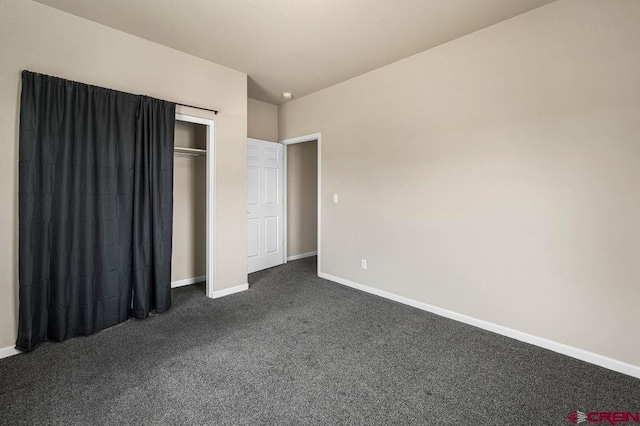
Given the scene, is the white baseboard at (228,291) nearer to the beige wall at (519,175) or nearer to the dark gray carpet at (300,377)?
the dark gray carpet at (300,377)

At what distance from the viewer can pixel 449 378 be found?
2066mm

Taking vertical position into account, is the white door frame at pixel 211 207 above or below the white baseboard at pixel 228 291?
above

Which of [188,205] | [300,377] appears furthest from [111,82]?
[300,377]

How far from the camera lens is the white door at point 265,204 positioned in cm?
468

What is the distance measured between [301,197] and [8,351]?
4085 millimetres

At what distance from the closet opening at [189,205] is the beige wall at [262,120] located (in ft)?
2.93

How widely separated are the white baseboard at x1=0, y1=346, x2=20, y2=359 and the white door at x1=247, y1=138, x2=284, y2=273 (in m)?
2.68

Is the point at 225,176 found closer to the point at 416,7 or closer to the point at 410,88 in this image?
the point at 410,88

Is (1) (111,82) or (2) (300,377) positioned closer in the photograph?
(2) (300,377)

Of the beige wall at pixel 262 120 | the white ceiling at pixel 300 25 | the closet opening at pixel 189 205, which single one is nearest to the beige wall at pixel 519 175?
the white ceiling at pixel 300 25

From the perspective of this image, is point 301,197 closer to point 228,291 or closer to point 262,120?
point 262,120

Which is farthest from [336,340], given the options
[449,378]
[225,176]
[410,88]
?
[410,88]

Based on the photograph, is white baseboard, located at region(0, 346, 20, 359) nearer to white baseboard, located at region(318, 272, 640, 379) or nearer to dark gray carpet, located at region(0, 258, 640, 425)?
dark gray carpet, located at region(0, 258, 640, 425)

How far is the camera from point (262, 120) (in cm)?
487
